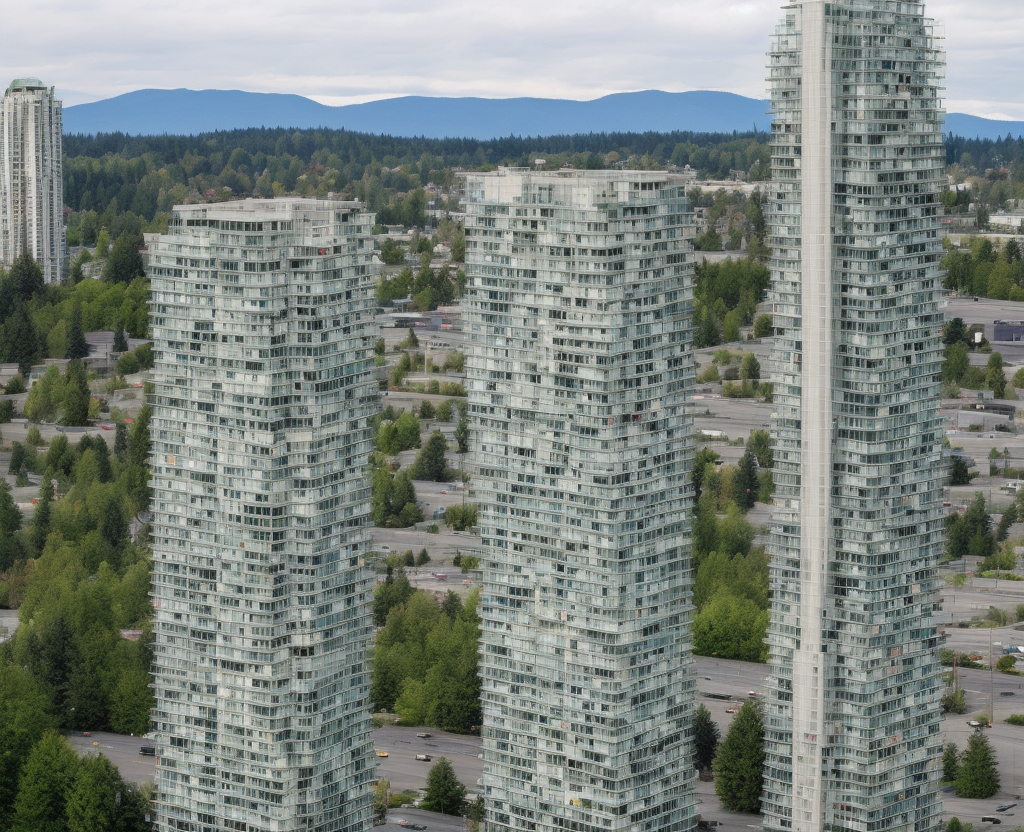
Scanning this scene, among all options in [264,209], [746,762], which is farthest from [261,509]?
[746,762]

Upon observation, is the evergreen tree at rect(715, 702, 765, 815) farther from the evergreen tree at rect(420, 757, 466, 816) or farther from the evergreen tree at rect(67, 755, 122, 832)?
the evergreen tree at rect(67, 755, 122, 832)

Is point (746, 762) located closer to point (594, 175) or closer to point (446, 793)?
point (446, 793)

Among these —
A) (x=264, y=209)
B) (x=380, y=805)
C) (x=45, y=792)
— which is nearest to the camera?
(x=264, y=209)

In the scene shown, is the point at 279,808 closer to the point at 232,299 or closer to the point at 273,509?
the point at 273,509

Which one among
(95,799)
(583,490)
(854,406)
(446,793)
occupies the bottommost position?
(446,793)

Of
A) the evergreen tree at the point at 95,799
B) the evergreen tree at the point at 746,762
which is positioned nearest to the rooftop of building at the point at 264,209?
the evergreen tree at the point at 95,799

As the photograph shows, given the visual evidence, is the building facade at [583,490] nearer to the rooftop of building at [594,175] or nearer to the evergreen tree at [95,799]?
the rooftop of building at [594,175]

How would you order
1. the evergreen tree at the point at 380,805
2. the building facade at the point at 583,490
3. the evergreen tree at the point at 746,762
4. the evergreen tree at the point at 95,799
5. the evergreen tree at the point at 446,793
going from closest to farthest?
the building facade at the point at 583,490
the evergreen tree at the point at 95,799
the evergreen tree at the point at 380,805
the evergreen tree at the point at 446,793
the evergreen tree at the point at 746,762
